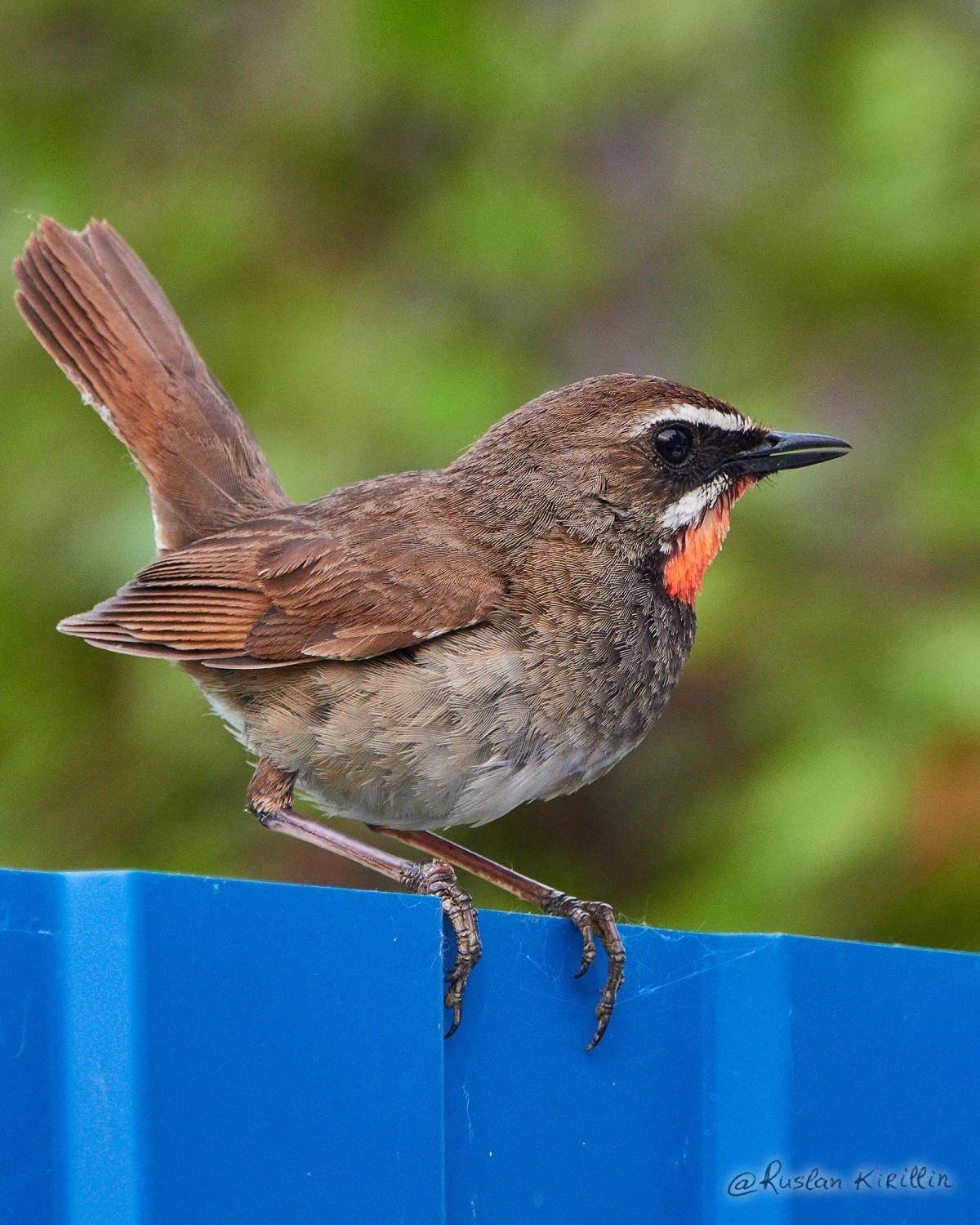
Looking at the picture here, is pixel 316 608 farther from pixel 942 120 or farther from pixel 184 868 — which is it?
pixel 942 120

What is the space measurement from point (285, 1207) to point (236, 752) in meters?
3.00

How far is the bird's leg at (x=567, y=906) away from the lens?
2.78 metres

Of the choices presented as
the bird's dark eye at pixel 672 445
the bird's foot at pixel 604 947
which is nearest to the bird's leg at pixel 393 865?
the bird's foot at pixel 604 947

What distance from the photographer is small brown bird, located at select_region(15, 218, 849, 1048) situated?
144 inches

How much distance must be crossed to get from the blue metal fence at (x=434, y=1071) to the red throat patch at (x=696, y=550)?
1.34 meters

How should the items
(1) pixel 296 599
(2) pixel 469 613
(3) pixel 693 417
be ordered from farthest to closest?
1. (3) pixel 693 417
2. (1) pixel 296 599
3. (2) pixel 469 613

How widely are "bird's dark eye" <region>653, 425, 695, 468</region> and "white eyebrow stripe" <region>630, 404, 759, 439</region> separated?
3 cm

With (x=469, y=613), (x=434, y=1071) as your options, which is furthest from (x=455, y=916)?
(x=469, y=613)

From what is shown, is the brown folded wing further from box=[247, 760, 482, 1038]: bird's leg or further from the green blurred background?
the green blurred background
